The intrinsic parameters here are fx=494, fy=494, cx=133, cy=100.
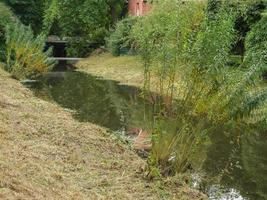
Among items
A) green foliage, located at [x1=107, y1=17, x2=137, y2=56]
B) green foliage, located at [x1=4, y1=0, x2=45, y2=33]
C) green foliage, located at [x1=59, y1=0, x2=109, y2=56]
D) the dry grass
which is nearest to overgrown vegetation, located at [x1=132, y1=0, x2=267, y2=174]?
the dry grass

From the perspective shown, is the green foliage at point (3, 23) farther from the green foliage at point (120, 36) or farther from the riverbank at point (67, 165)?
the riverbank at point (67, 165)

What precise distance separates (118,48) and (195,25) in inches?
945

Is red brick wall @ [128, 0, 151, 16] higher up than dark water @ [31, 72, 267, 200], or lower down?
higher up

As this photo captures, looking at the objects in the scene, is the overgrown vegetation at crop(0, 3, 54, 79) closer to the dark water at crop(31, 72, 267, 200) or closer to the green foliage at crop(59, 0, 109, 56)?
the dark water at crop(31, 72, 267, 200)

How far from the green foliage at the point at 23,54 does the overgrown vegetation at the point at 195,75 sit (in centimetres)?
1345

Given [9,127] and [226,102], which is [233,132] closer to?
[226,102]

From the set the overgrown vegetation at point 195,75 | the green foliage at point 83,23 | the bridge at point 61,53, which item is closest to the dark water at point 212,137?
the overgrown vegetation at point 195,75

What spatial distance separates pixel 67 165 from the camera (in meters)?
8.88

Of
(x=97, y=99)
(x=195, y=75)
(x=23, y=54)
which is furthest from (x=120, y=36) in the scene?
(x=195, y=75)

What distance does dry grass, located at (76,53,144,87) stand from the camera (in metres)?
26.5

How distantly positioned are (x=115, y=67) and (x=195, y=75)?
71.9 feet

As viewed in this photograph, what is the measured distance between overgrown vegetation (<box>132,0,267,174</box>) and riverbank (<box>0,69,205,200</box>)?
2.58ft

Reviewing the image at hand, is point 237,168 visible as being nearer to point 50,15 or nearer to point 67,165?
point 67,165

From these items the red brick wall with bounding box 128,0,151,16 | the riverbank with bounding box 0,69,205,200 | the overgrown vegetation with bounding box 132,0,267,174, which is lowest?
the riverbank with bounding box 0,69,205,200
